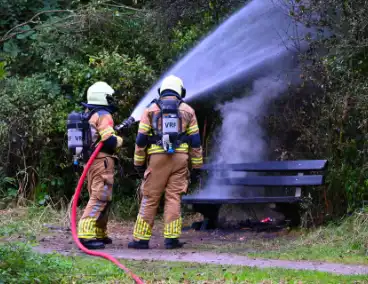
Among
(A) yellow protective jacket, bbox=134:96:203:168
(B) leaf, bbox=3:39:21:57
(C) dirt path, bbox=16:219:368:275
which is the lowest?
(C) dirt path, bbox=16:219:368:275

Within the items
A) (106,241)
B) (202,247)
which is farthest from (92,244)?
(202,247)

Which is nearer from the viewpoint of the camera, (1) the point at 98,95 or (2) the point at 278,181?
(1) the point at 98,95

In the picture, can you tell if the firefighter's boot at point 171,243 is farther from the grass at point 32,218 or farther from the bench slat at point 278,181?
the grass at point 32,218

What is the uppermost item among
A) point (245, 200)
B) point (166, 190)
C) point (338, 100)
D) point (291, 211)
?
point (338, 100)

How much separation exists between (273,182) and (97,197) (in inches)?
Answer: 90.1

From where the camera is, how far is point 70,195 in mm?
11734

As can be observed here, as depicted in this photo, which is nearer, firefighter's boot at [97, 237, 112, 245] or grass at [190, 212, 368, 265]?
grass at [190, 212, 368, 265]

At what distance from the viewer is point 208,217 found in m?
9.94

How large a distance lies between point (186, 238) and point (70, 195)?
3092mm

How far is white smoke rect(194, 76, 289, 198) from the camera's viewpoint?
10.7 metres

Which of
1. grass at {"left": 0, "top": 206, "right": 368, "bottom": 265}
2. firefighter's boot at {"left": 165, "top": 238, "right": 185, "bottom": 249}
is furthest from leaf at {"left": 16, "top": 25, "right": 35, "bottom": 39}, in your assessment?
firefighter's boot at {"left": 165, "top": 238, "right": 185, "bottom": 249}

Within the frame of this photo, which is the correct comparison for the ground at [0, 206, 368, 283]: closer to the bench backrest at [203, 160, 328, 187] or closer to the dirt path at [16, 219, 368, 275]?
the dirt path at [16, 219, 368, 275]

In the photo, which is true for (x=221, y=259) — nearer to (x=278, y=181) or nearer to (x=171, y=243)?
(x=171, y=243)

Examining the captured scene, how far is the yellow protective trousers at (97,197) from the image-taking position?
823 cm
